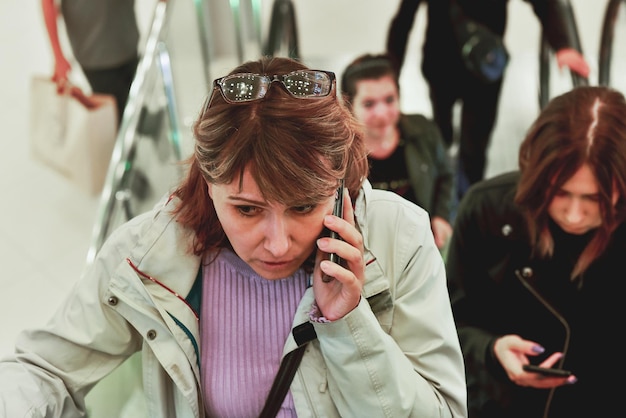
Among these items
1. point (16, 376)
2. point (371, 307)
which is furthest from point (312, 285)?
point (16, 376)

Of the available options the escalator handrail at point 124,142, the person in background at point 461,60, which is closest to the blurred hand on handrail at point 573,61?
the person in background at point 461,60

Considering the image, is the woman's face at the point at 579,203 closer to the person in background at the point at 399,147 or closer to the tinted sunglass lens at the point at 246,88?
the person in background at the point at 399,147

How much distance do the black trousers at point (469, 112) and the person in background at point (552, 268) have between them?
5.77 ft

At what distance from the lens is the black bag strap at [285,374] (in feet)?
5.43

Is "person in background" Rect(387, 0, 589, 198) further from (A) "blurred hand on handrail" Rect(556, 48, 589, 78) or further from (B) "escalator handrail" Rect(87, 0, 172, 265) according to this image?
(B) "escalator handrail" Rect(87, 0, 172, 265)

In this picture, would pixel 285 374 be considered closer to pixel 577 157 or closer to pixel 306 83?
pixel 306 83

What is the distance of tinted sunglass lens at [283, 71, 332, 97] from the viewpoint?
1488mm

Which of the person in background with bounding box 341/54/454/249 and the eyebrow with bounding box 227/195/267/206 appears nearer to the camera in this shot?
the eyebrow with bounding box 227/195/267/206

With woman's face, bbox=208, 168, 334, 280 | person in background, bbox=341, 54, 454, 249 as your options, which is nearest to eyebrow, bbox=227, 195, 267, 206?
woman's face, bbox=208, 168, 334, 280

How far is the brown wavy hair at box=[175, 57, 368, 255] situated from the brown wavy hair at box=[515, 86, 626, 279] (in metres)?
1.03

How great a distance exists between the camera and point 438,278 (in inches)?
67.2

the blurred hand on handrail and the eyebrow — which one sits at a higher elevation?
the blurred hand on handrail

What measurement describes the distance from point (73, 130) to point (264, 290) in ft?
10.6

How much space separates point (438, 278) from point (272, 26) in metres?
3.32
